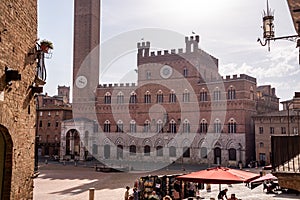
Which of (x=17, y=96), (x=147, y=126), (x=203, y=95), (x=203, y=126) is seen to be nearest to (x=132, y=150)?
(x=147, y=126)

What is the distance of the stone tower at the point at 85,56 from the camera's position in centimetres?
4953

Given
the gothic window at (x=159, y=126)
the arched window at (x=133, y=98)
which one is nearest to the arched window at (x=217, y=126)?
the gothic window at (x=159, y=126)

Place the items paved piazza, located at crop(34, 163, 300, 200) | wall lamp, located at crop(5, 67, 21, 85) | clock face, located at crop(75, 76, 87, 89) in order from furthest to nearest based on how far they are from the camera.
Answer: clock face, located at crop(75, 76, 87, 89) < paved piazza, located at crop(34, 163, 300, 200) < wall lamp, located at crop(5, 67, 21, 85)

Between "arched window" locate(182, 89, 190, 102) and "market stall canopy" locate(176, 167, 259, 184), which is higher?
"arched window" locate(182, 89, 190, 102)

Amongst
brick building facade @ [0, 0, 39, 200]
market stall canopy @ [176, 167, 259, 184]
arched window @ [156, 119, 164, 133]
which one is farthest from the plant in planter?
arched window @ [156, 119, 164, 133]

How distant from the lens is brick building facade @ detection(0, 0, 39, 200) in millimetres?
7167

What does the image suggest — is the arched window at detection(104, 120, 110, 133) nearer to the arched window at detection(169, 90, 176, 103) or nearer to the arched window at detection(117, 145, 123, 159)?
the arched window at detection(117, 145, 123, 159)

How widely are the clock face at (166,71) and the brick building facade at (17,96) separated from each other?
119ft

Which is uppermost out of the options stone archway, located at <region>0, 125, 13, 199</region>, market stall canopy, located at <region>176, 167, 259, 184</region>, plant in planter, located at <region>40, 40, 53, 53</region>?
plant in planter, located at <region>40, 40, 53, 53</region>

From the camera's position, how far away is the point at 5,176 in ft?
24.7

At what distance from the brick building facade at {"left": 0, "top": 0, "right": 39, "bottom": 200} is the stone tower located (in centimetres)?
4041

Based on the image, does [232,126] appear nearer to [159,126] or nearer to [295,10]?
[159,126]

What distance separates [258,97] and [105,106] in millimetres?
21008

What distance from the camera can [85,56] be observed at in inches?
1978
